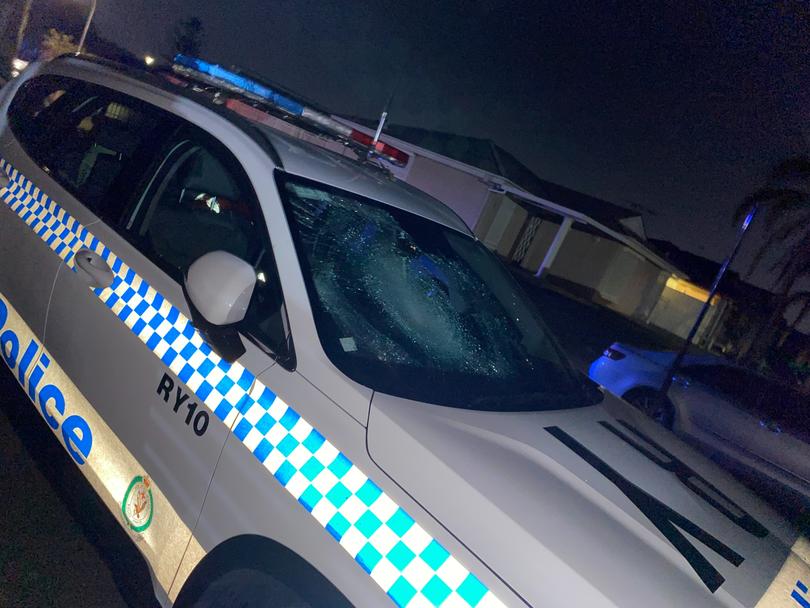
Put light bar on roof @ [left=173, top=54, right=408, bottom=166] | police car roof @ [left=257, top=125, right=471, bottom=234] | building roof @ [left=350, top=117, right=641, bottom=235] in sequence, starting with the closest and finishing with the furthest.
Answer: police car roof @ [left=257, top=125, right=471, bottom=234] → light bar on roof @ [left=173, top=54, right=408, bottom=166] → building roof @ [left=350, top=117, right=641, bottom=235]

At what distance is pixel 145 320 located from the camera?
6.58 ft

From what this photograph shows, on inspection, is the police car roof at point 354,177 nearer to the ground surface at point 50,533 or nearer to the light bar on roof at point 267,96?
the light bar on roof at point 267,96

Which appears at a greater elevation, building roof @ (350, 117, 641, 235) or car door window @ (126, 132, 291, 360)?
building roof @ (350, 117, 641, 235)

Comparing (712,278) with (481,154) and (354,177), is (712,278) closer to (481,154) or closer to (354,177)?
(481,154)

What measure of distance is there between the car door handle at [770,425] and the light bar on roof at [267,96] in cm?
523

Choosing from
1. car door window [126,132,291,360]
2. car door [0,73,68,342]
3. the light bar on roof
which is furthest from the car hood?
the light bar on roof

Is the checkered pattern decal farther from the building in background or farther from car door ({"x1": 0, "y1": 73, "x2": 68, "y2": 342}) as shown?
the building in background

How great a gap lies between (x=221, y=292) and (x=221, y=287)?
15mm

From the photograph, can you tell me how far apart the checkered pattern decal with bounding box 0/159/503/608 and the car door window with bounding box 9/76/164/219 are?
0.51 m

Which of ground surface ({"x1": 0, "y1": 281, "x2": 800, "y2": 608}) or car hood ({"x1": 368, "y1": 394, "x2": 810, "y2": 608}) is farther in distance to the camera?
ground surface ({"x1": 0, "y1": 281, "x2": 800, "y2": 608})

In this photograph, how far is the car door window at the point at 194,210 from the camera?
2.08m

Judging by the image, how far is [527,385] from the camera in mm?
2197

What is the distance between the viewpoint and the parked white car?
19.2ft

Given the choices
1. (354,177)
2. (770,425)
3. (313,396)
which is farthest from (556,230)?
(313,396)
